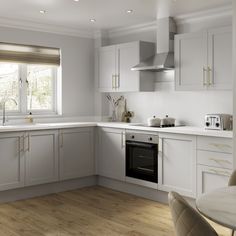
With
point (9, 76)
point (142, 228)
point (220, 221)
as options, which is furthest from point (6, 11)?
point (220, 221)

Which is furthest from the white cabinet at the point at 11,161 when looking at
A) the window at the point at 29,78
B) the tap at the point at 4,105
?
the window at the point at 29,78

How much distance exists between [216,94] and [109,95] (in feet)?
6.75

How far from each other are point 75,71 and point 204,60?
7.44 feet

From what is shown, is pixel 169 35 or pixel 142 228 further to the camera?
pixel 169 35

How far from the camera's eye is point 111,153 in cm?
559

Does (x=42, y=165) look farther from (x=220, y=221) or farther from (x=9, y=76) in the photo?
(x=220, y=221)

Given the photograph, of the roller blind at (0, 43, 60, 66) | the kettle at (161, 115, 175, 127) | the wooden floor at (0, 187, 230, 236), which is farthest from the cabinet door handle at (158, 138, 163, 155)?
the roller blind at (0, 43, 60, 66)

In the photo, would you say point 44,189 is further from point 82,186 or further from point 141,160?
point 141,160

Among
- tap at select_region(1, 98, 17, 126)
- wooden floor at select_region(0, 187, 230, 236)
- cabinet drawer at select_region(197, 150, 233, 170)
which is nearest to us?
wooden floor at select_region(0, 187, 230, 236)

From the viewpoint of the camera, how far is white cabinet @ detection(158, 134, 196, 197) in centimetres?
449

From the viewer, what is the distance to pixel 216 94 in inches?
192

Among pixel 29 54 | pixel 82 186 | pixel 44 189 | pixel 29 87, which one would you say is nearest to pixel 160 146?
pixel 82 186

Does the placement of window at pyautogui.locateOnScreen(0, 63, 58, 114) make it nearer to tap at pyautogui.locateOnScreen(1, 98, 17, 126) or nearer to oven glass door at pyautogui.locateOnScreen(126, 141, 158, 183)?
tap at pyautogui.locateOnScreen(1, 98, 17, 126)

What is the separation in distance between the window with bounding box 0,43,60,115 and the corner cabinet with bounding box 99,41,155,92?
2.39 feet
